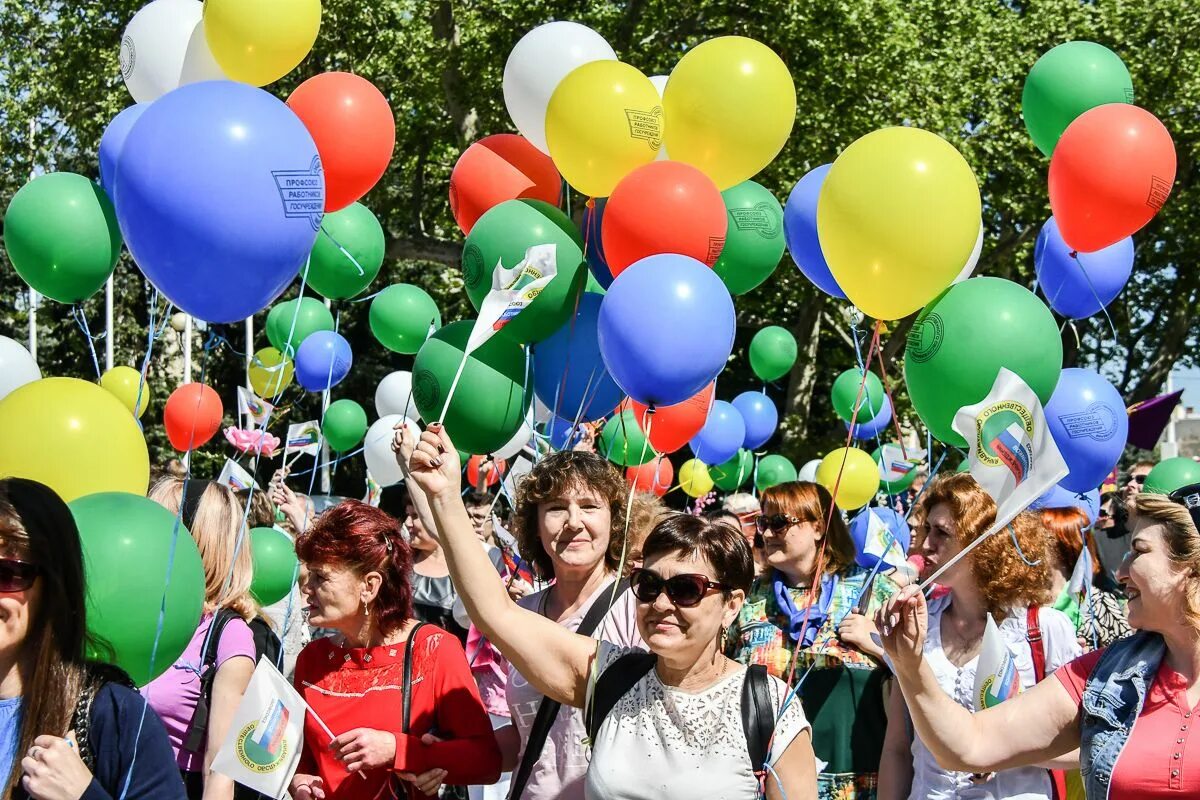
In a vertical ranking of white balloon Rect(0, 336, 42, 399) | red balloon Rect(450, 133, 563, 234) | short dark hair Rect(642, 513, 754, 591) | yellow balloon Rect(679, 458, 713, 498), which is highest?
red balloon Rect(450, 133, 563, 234)

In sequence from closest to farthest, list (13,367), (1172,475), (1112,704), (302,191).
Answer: (1112,704) < (302,191) < (13,367) < (1172,475)

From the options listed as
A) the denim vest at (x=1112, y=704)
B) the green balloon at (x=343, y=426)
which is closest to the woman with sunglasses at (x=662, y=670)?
the denim vest at (x=1112, y=704)

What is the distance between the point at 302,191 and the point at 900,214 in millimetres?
1678

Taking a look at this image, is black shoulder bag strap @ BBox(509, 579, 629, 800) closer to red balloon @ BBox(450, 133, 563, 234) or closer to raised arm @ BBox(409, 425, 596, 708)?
raised arm @ BBox(409, 425, 596, 708)

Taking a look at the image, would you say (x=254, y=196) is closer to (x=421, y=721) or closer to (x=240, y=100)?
(x=240, y=100)

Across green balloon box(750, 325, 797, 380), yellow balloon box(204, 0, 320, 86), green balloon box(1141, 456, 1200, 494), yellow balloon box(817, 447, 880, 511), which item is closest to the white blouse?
yellow balloon box(204, 0, 320, 86)

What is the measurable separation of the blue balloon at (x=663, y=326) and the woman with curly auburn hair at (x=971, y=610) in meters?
0.85

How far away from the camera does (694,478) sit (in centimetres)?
1019

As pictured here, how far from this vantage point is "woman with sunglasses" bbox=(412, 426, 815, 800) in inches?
106

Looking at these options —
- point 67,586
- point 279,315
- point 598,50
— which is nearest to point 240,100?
point 67,586

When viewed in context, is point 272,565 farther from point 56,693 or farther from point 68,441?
A: point 56,693

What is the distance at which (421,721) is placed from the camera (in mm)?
3186

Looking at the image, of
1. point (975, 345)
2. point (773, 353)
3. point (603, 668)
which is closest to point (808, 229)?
point (975, 345)

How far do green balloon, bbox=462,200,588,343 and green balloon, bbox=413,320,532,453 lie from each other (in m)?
0.10
